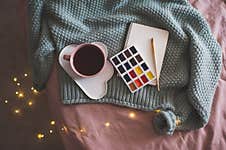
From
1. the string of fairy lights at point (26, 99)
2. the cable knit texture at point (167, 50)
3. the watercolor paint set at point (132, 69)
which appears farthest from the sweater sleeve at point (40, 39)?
the string of fairy lights at point (26, 99)

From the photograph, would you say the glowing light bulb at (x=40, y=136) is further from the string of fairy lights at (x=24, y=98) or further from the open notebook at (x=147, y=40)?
the open notebook at (x=147, y=40)

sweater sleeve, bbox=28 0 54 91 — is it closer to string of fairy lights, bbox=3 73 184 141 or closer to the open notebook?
the open notebook

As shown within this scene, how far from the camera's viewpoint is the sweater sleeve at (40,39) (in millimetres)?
979

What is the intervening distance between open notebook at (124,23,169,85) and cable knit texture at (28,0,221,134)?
2cm

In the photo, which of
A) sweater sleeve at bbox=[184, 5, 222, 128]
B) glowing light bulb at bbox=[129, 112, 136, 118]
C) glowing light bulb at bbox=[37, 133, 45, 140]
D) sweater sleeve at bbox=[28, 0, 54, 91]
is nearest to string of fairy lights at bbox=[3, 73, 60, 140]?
glowing light bulb at bbox=[37, 133, 45, 140]

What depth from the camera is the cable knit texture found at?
37.7 inches

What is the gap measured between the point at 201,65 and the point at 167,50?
0.31 feet

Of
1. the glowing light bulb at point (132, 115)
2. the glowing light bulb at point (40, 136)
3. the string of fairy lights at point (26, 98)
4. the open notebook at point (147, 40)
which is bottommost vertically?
the glowing light bulb at point (40, 136)

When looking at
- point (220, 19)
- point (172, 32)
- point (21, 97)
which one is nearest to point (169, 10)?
point (172, 32)

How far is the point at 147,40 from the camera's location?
99 centimetres

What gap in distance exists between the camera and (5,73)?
136 centimetres

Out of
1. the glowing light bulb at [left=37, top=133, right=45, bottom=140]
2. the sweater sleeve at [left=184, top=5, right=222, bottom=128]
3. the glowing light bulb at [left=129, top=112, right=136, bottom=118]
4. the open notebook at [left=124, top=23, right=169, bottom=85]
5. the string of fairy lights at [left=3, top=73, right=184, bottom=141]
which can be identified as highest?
the open notebook at [left=124, top=23, right=169, bottom=85]

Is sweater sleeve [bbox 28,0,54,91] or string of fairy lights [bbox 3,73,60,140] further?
string of fairy lights [bbox 3,73,60,140]

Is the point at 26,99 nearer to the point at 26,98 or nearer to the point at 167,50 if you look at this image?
the point at 26,98
